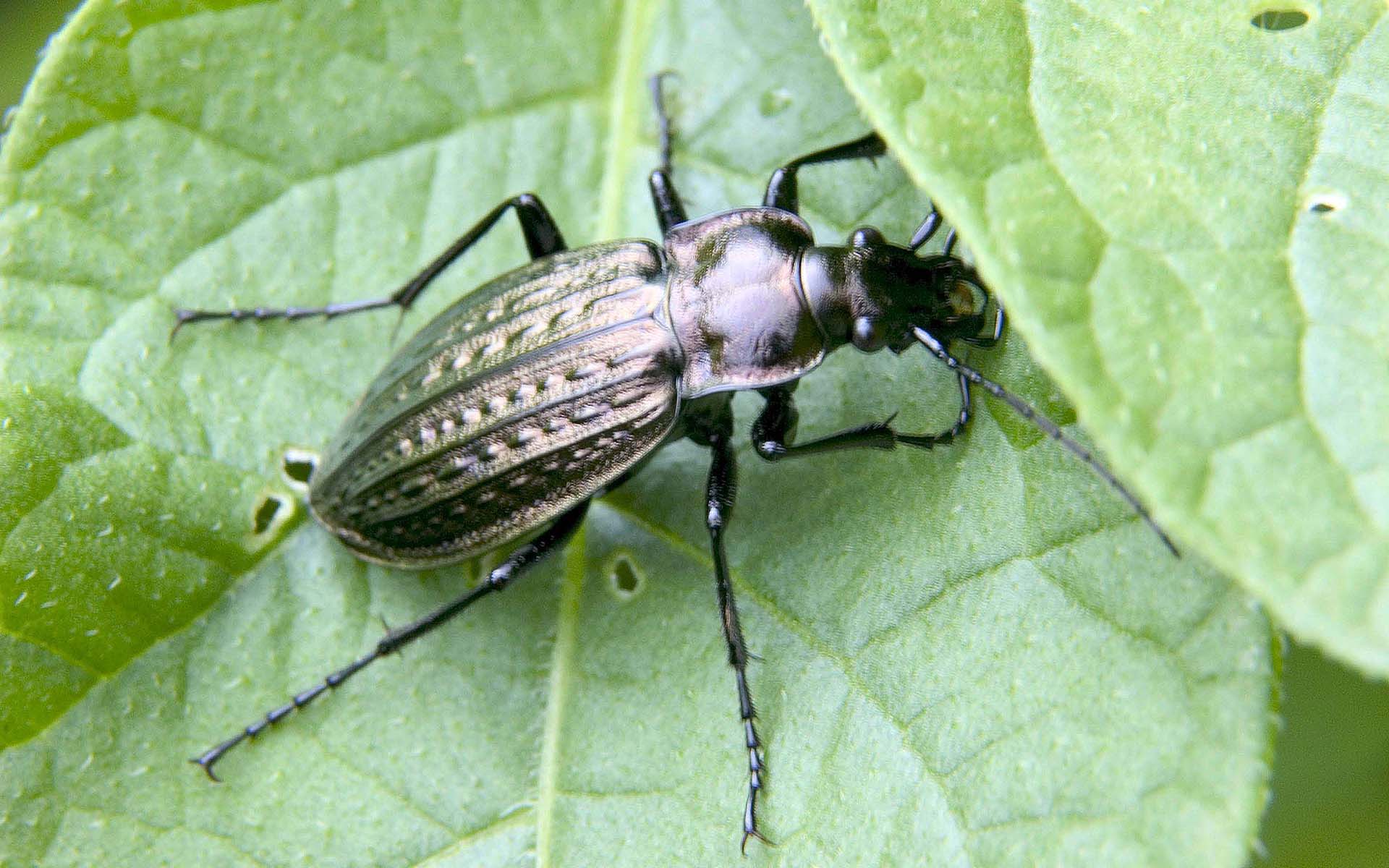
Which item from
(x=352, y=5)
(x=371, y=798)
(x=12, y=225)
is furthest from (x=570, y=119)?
(x=371, y=798)

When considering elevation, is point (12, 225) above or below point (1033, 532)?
above

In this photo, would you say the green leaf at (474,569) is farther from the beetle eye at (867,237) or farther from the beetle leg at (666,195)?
the beetle eye at (867,237)

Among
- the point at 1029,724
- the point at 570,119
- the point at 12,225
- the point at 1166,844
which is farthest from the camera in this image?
the point at 570,119

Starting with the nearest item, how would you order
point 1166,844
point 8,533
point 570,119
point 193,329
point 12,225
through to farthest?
point 1166,844, point 8,533, point 12,225, point 193,329, point 570,119

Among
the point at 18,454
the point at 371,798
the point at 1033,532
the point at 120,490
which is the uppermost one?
the point at 18,454

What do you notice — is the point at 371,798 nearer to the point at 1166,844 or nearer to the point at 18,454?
the point at 18,454

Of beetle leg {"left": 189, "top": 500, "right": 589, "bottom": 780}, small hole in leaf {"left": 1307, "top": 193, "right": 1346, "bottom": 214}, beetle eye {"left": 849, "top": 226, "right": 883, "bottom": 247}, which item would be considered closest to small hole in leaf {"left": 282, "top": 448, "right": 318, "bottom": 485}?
beetle leg {"left": 189, "top": 500, "right": 589, "bottom": 780}

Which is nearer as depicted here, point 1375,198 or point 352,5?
point 1375,198
